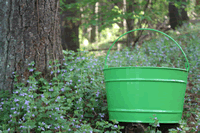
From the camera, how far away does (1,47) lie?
264 cm

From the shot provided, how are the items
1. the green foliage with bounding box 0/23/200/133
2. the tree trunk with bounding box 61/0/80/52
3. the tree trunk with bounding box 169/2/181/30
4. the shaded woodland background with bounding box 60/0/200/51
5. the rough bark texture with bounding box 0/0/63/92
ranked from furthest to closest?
the tree trunk with bounding box 169/2/181/30, the tree trunk with bounding box 61/0/80/52, the shaded woodland background with bounding box 60/0/200/51, the rough bark texture with bounding box 0/0/63/92, the green foliage with bounding box 0/23/200/133

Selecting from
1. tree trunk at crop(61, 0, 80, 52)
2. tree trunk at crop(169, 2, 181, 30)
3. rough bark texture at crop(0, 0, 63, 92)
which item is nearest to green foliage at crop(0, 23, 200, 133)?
rough bark texture at crop(0, 0, 63, 92)

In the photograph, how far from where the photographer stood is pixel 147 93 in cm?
204

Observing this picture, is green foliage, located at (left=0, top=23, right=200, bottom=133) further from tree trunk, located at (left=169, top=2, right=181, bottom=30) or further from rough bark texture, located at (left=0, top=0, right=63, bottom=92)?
tree trunk, located at (left=169, top=2, right=181, bottom=30)

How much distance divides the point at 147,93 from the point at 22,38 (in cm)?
163

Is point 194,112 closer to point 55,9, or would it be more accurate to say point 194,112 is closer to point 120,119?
point 120,119

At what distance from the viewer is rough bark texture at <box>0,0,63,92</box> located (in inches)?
100

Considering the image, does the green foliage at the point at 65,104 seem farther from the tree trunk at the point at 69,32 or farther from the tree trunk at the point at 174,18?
the tree trunk at the point at 174,18

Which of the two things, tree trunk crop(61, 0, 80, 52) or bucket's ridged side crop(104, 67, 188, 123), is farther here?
tree trunk crop(61, 0, 80, 52)

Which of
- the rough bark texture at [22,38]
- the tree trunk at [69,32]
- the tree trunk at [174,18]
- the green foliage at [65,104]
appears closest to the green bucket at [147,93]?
the green foliage at [65,104]

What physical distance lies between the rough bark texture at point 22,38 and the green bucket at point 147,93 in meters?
1.06

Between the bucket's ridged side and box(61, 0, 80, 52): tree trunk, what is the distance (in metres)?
3.94

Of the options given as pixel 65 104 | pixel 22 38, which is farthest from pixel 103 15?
pixel 65 104

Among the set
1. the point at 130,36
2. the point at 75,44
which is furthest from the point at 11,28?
the point at 130,36
